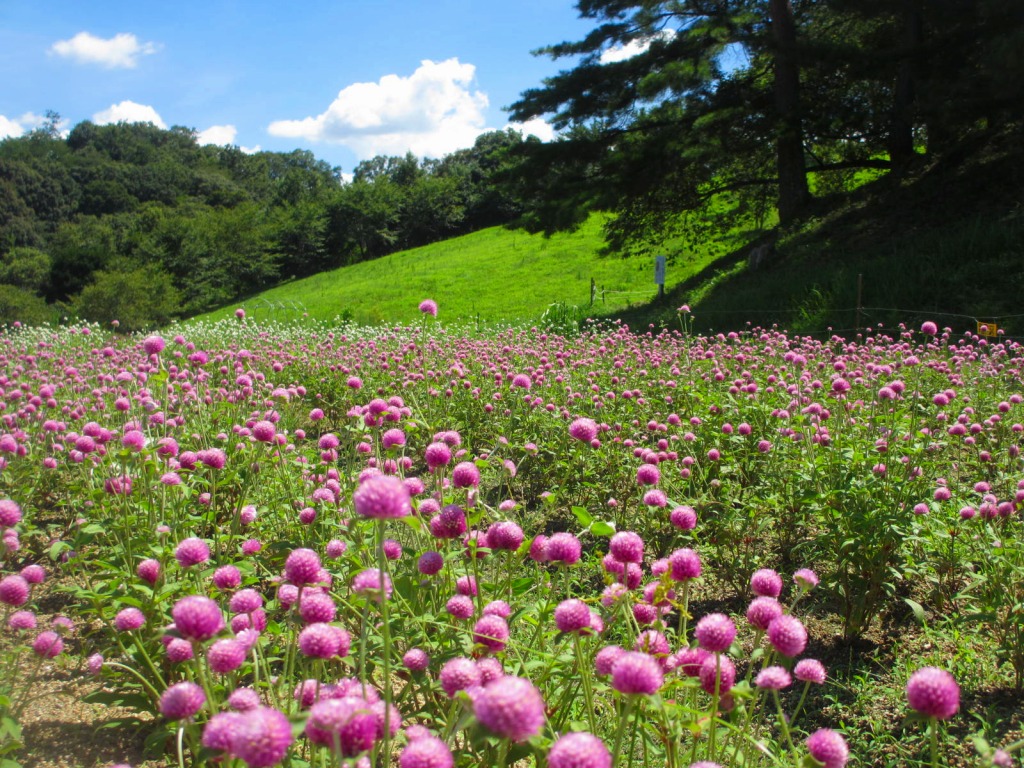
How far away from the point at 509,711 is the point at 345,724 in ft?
0.73

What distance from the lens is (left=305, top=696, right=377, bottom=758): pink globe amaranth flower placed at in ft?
2.97

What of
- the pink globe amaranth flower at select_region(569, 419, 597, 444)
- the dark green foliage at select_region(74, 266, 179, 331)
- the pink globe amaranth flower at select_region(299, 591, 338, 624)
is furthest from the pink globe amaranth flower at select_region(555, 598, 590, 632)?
the dark green foliage at select_region(74, 266, 179, 331)

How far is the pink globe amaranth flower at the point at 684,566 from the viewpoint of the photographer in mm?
1443

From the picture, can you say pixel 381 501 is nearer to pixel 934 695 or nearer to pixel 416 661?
pixel 416 661

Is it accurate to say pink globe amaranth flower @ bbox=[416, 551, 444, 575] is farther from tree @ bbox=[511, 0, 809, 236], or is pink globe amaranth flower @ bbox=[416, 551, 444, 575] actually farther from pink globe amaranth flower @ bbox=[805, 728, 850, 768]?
tree @ bbox=[511, 0, 809, 236]

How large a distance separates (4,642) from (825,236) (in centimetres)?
1360

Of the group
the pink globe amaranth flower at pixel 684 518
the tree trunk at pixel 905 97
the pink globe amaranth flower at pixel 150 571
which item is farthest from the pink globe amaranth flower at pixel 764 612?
the tree trunk at pixel 905 97

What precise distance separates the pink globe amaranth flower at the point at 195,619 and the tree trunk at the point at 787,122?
13.8 meters

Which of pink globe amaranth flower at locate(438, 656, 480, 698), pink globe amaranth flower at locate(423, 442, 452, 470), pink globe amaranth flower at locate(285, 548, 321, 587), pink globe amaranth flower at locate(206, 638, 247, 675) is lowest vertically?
pink globe amaranth flower at locate(438, 656, 480, 698)

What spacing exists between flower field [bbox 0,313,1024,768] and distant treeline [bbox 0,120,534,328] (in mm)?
12881

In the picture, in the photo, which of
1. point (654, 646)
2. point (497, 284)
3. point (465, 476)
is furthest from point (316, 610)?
point (497, 284)

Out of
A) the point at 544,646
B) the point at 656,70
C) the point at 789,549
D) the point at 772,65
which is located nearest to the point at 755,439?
the point at 789,549

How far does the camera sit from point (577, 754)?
2.94 ft

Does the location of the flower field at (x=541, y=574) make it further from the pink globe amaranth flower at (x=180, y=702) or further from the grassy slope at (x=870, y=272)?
the grassy slope at (x=870, y=272)
